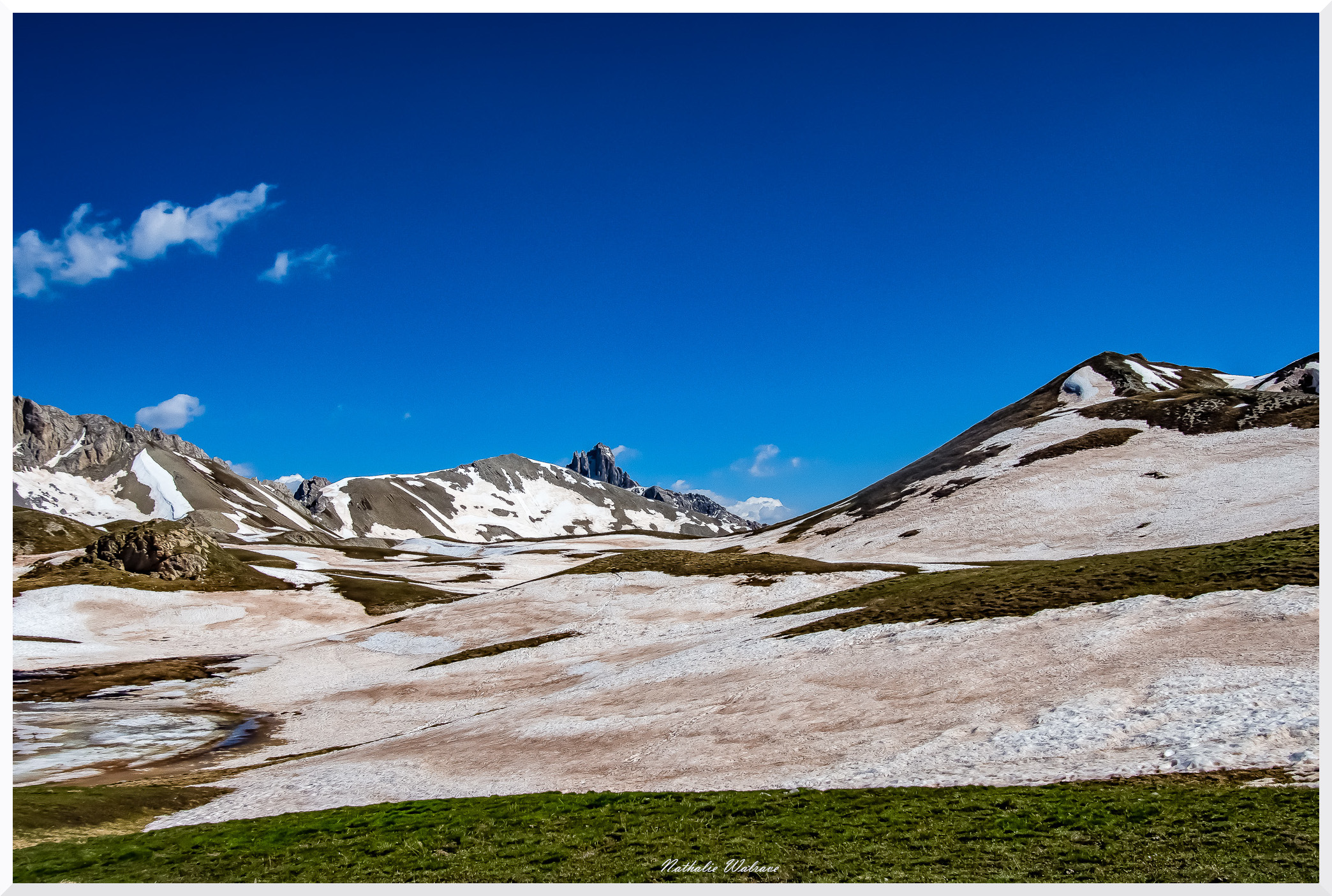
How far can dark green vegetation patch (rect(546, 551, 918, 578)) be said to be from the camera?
224 feet

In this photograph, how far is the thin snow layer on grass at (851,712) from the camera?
21234mm

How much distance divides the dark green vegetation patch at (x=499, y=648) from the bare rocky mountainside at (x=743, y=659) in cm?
53

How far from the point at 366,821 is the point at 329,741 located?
18.3m

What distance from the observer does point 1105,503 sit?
299ft

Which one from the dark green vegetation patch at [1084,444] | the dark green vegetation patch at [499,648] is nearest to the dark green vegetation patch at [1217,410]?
the dark green vegetation patch at [1084,444]

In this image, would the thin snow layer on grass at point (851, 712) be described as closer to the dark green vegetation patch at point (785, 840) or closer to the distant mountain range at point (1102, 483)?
the dark green vegetation patch at point (785, 840)

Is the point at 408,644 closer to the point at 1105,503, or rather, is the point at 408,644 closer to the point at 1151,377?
the point at 1105,503

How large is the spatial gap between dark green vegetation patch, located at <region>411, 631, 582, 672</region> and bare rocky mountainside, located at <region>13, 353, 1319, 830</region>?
53 cm

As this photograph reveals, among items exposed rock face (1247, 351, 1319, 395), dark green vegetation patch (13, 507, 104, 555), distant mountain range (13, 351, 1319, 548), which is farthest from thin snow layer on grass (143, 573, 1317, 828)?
exposed rock face (1247, 351, 1319, 395)

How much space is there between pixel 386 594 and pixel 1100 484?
Result: 297ft

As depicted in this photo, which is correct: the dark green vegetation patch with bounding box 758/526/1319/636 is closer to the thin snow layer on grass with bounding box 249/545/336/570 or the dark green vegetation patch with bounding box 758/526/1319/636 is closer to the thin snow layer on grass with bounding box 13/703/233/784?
the thin snow layer on grass with bounding box 13/703/233/784

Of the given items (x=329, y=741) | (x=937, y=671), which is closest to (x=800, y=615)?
(x=937, y=671)

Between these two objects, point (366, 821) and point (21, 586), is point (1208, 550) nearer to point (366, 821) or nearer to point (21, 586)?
point (366, 821)

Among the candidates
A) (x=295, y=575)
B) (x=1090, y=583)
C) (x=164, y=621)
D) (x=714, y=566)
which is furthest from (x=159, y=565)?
(x=1090, y=583)
